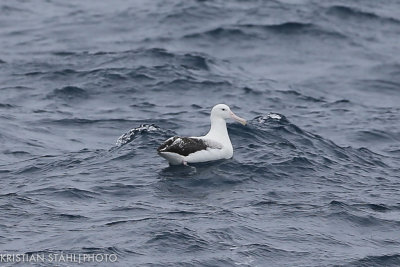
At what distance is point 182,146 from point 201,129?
4481mm

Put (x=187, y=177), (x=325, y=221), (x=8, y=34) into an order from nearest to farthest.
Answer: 1. (x=325, y=221)
2. (x=187, y=177)
3. (x=8, y=34)

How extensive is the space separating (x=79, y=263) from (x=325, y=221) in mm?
4582

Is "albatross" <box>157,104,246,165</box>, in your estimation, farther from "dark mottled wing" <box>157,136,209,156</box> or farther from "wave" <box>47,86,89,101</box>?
"wave" <box>47,86,89,101</box>

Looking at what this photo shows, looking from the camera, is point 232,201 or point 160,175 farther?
point 160,175

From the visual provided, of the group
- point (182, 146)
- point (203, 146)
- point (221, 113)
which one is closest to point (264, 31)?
point (221, 113)

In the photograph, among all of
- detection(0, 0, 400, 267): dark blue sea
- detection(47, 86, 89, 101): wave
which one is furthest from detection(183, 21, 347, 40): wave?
detection(47, 86, 89, 101): wave

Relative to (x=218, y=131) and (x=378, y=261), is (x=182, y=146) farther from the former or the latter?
(x=378, y=261)

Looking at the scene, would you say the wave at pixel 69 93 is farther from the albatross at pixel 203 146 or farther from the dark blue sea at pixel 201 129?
the albatross at pixel 203 146

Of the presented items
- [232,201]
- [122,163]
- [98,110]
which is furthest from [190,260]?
[98,110]

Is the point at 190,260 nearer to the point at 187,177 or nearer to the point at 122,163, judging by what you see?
the point at 187,177

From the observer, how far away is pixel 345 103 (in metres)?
26.6

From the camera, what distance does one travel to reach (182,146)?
19156 millimetres

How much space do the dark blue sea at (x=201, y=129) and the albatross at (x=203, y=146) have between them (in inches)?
8.8

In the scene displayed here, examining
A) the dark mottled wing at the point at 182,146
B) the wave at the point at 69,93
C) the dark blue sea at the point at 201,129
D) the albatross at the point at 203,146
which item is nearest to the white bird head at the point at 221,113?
the albatross at the point at 203,146
